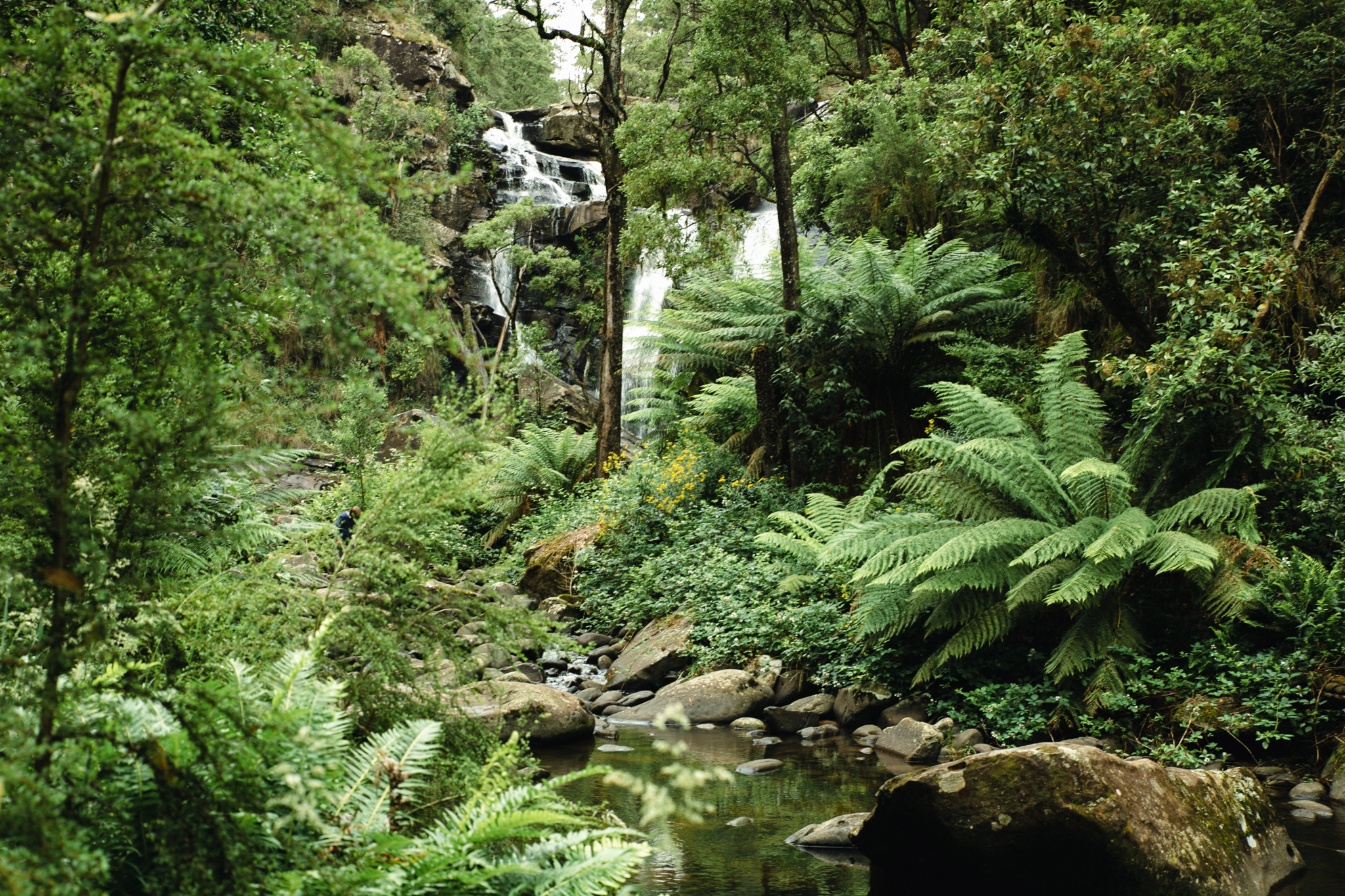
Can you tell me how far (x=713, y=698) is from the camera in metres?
6.03

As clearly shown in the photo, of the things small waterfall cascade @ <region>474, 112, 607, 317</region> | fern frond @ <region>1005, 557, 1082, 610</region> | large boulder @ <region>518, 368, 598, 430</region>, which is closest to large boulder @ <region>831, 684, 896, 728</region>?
fern frond @ <region>1005, 557, 1082, 610</region>

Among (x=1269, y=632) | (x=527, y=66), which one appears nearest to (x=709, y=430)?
(x=1269, y=632)

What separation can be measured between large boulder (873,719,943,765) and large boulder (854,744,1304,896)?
182 cm

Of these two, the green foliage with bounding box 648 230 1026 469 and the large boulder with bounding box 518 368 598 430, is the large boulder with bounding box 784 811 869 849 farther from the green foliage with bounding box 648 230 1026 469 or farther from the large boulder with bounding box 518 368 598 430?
the large boulder with bounding box 518 368 598 430

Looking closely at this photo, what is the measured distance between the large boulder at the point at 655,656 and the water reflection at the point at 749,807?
963mm

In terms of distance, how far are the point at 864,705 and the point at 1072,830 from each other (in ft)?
9.45

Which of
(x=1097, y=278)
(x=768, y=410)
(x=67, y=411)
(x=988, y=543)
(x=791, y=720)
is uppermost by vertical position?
(x=1097, y=278)

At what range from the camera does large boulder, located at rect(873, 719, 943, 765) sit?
4879 millimetres

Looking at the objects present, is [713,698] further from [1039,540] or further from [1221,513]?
[1221,513]

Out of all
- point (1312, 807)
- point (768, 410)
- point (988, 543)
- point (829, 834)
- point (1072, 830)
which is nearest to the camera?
point (1072, 830)

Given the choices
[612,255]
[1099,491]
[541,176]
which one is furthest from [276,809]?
[541,176]

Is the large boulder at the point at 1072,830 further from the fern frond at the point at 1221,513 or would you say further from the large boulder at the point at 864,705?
the large boulder at the point at 864,705

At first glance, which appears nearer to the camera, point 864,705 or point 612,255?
point 864,705

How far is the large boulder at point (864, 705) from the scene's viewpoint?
568 centimetres
